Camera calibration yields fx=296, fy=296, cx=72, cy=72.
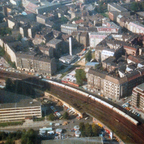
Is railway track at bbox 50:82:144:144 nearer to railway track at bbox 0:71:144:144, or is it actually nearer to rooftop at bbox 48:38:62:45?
railway track at bbox 0:71:144:144

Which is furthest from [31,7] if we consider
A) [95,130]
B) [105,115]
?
[95,130]

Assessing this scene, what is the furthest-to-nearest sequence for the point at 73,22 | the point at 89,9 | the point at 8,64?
1. the point at 89,9
2. the point at 73,22
3. the point at 8,64

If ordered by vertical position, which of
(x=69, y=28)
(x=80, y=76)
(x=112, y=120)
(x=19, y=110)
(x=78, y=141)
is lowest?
(x=112, y=120)

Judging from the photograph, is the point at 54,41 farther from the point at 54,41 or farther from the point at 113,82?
the point at 113,82

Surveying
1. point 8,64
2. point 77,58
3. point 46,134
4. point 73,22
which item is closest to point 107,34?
point 77,58

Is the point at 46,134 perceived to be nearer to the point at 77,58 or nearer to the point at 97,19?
the point at 77,58
